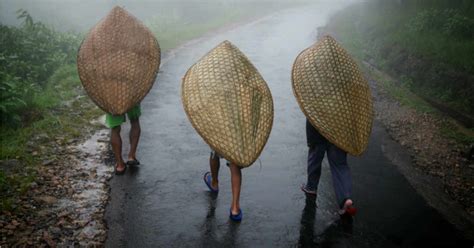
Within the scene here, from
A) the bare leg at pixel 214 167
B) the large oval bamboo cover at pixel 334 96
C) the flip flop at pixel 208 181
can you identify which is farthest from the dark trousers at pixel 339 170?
the flip flop at pixel 208 181

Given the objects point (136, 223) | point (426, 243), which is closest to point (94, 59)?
point (136, 223)

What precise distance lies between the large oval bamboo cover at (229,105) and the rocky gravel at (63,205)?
4.53ft

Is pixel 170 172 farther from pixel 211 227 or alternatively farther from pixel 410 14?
pixel 410 14

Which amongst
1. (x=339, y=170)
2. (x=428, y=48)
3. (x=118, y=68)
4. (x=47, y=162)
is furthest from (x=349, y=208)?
(x=428, y=48)

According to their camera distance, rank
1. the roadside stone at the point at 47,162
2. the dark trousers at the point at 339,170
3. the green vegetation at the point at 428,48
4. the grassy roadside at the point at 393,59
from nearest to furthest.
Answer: the dark trousers at the point at 339,170 → the roadside stone at the point at 47,162 → the grassy roadside at the point at 393,59 → the green vegetation at the point at 428,48

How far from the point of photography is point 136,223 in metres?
3.79

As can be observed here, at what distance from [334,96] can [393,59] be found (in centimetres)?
846

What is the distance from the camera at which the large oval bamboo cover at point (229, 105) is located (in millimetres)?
3559

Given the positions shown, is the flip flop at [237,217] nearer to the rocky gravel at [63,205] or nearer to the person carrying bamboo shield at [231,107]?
the person carrying bamboo shield at [231,107]

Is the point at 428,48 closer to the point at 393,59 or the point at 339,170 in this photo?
the point at 393,59

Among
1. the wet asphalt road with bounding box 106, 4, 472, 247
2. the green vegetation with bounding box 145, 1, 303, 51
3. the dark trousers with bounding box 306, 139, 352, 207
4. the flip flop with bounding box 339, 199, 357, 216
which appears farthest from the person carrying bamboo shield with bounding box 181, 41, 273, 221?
the green vegetation with bounding box 145, 1, 303, 51

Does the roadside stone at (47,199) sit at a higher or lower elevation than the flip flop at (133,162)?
higher

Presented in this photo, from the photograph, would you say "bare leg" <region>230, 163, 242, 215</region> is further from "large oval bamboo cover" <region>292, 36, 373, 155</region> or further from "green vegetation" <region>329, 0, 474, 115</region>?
"green vegetation" <region>329, 0, 474, 115</region>

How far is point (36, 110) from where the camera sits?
636 cm
